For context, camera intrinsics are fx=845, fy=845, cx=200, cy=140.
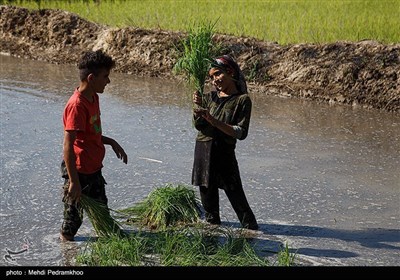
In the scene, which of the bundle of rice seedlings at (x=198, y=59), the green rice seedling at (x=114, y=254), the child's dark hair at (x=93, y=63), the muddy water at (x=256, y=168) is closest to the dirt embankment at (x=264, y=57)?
the muddy water at (x=256, y=168)

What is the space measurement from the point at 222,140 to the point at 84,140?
0.98 m

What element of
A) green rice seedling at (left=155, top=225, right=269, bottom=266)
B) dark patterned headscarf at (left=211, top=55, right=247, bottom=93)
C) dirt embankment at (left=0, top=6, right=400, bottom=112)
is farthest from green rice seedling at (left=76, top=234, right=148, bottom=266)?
dirt embankment at (left=0, top=6, right=400, bottom=112)

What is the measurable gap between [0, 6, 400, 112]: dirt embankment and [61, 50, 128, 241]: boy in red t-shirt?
3.26m

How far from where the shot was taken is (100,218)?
5.46 m

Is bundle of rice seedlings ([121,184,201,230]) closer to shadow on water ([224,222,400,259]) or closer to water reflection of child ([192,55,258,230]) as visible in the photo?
water reflection of child ([192,55,258,230])

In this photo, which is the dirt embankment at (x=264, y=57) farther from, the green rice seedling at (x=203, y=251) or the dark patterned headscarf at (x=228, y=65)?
the green rice seedling at (x=203, y=251)

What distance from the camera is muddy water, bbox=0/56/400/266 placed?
5.75 meters

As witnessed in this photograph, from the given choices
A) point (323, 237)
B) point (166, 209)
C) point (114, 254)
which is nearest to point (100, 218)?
point (114, 254)

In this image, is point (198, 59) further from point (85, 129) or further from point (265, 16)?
point (265, 16)

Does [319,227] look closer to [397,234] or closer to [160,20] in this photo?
[397,234]

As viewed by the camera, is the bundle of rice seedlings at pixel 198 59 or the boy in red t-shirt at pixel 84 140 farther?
the bundle of rice seedlings at pixel 198 59

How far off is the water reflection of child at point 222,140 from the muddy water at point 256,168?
0.28m

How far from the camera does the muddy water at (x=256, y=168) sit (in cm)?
575
